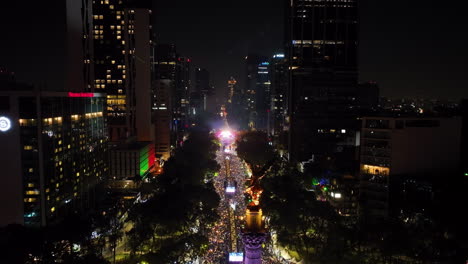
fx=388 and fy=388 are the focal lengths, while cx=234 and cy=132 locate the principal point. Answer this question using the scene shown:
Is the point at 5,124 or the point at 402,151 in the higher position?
the point at 5,124

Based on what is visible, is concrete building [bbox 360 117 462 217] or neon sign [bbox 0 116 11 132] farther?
concrete building [bbox 360 117 462 217]

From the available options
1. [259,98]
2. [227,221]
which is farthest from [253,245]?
[259,98]

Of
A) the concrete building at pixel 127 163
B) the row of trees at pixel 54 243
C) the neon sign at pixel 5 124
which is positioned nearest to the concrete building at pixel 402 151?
the row of trees at pixel 54 243

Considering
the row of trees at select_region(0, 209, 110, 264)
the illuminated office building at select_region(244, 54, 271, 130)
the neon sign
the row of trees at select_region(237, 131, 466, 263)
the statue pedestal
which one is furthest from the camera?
the illuminated office building at select_region(244, 54, 271, 130)

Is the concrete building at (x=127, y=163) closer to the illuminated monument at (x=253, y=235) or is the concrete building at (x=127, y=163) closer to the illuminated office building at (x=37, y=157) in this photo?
the illuminated office building at (x=37, y=157)

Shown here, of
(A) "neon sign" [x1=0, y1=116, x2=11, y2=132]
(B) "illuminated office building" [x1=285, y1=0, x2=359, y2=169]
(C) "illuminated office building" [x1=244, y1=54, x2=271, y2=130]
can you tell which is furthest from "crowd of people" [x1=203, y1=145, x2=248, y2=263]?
(C) "illuminated office building" [x1=244, y1=54, x2=271, y2=130]

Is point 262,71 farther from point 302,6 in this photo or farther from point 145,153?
point 145,153

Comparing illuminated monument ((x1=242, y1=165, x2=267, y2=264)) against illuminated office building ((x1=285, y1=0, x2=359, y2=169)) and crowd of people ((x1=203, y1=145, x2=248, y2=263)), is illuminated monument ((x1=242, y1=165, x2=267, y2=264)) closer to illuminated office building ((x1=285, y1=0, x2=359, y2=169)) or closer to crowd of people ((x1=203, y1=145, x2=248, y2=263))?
crowd of people ((x1=203, y1=145, x2=248, y2=263))

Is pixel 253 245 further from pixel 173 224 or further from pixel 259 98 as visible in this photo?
pixel 259 98
